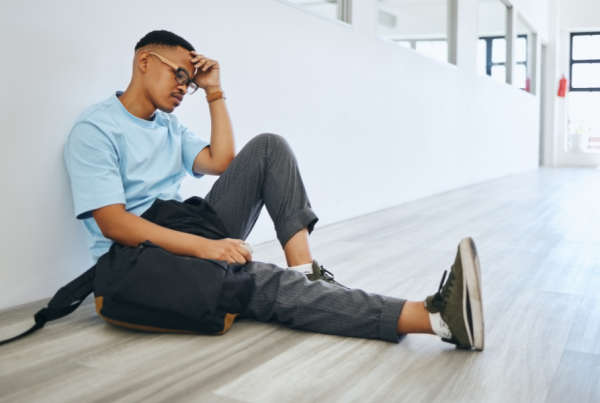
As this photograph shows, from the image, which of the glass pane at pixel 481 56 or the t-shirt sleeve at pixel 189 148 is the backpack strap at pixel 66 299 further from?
the glass pane at pixel 481 56

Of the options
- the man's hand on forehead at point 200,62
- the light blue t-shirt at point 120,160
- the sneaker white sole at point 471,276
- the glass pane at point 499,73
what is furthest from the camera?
the glass pane at point 499,73

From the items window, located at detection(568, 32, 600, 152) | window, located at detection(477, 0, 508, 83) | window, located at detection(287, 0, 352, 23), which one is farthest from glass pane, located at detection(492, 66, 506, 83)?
window, located at detection(287, 0, 352, 23)

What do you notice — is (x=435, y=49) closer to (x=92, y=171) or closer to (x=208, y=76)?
(x=208, y=76)

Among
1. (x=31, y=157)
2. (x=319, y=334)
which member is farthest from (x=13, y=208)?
(x=319, y=334)

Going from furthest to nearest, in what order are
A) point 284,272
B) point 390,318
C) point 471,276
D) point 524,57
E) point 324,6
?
point 524,57, point 324,6, point 284,272, point 390,318, point 471,276

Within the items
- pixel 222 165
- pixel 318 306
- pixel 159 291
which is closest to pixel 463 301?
pixel 318 306

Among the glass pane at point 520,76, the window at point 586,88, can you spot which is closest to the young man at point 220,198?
the glass pane at point 520,76

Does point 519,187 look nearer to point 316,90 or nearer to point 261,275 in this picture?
point 316,90

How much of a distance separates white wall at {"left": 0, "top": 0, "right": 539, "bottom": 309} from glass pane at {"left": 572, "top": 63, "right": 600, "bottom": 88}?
5.21 m

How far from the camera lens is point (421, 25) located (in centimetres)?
452

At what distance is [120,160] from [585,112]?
9.98 m

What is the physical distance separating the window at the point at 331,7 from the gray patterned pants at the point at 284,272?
149cm

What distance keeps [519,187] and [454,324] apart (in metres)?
4.69

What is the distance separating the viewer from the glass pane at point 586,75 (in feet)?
32.1
